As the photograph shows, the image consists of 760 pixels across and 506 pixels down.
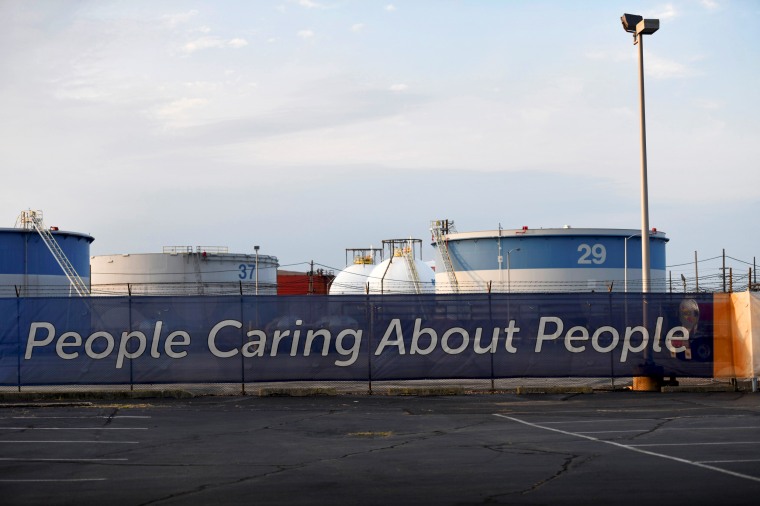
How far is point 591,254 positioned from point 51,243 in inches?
1298

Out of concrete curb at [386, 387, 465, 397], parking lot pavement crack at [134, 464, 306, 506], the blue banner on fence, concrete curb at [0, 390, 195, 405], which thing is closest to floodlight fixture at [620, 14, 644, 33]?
the blue banner on fence

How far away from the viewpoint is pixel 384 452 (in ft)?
43.4

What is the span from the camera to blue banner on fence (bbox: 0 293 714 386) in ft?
75.4

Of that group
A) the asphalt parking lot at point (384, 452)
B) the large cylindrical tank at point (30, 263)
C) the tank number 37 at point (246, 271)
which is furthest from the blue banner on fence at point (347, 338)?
the tank number 37 at point (246, 271)

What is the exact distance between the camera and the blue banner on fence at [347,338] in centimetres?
2298

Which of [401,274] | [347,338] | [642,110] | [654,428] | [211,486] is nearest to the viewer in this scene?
[211,486]

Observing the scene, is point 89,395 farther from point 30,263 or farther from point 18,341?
point 30,263

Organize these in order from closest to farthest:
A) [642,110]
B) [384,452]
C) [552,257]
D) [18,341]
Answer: [384,452]
[18,341]
[642,110]
[552,257]

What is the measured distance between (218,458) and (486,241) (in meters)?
49.6

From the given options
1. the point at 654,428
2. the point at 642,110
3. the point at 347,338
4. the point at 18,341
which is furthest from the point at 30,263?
the point at 654,428

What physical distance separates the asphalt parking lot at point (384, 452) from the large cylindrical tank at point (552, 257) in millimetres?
38937

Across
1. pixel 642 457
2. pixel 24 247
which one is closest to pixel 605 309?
pixel 642 457

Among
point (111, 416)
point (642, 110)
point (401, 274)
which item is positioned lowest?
point (111, 416)

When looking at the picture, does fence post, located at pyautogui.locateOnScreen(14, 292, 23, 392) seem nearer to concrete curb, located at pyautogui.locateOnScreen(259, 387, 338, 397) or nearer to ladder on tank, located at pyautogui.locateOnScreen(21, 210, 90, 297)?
concrete curb, located at pyautogui.locateOnScreen(259, 387, 338, 397)
